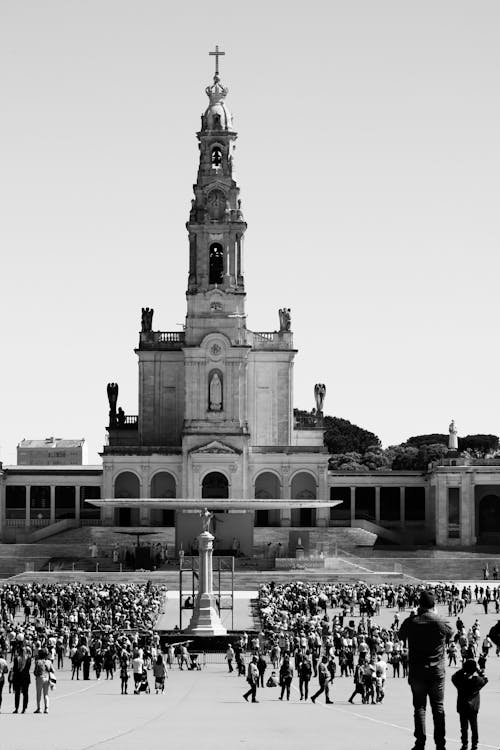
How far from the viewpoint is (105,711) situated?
1211 inches

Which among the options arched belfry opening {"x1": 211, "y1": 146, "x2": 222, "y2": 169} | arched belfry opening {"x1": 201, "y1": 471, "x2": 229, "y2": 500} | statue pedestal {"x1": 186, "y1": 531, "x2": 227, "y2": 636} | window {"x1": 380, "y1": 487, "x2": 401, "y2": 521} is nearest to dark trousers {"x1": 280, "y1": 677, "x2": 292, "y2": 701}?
statue pedestal {"x1": 186, "y1": 531, "x2": 227, "y2": 636}

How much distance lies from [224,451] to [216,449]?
516 mm

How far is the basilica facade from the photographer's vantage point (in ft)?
329

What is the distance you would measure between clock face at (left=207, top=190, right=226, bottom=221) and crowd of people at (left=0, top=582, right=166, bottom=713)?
39.4 m

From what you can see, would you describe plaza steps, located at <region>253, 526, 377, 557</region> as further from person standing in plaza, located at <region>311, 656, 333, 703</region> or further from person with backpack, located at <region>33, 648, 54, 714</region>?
person with backpack, located at <region>33, 648, 54, 714</region>

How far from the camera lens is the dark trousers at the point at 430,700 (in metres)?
14.7

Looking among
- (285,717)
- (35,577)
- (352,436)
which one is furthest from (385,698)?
(352,436)

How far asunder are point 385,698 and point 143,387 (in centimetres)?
7123

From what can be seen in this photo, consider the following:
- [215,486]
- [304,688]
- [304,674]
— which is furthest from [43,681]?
[215,486]

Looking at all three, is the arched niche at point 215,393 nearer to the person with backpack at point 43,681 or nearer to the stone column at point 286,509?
the stone column at point 286,509

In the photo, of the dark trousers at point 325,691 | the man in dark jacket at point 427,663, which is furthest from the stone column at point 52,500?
the man in dark jacket at point 427,663

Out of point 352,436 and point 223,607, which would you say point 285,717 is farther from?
point 352,436

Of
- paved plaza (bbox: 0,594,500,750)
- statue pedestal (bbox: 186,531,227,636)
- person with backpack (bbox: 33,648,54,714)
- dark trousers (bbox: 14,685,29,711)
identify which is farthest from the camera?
statue pedestal (bbox: 186,531,227,636)

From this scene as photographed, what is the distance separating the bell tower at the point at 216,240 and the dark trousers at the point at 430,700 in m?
87.1
